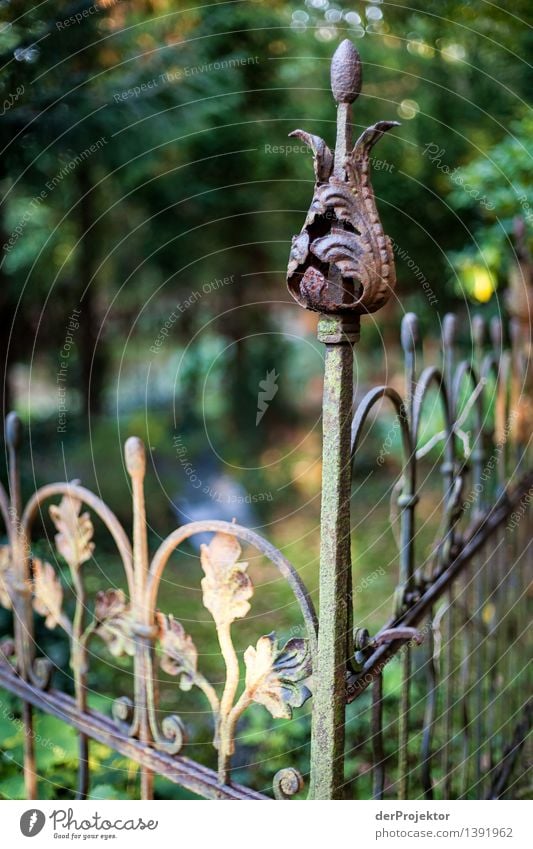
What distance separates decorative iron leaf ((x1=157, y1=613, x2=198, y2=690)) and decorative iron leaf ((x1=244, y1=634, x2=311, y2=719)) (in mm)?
88

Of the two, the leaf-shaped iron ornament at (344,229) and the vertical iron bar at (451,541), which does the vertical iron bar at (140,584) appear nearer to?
the leaf-shaped iron ornament at (344,229)

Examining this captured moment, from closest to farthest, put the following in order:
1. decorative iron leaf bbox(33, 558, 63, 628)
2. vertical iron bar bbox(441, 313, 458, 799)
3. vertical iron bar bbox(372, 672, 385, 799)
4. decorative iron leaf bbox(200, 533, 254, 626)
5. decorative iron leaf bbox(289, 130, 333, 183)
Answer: decorative iron leaf bbox(289, 130, 333, 183) < decorative iron leaf bbox(200, 533, 254, 626) < vertical iron bar bbox(372, 672, 385, 799) < decorative iron leaf bbox(33, 558, 63, 628) < vertical iron bar bbox(441, 313, 458, 799)

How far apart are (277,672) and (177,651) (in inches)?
5.8

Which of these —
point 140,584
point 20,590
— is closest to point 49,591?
point 20,590

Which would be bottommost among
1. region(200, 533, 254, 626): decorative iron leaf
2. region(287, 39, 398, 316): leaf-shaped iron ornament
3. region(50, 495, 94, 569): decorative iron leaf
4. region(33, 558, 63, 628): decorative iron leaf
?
region(200, 533, 254, 626): decorative iron leaf

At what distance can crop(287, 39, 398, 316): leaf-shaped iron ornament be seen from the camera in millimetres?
853

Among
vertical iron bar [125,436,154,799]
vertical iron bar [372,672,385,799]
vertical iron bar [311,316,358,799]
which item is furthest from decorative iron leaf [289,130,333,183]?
vertical iron bar [372,672,385,799]

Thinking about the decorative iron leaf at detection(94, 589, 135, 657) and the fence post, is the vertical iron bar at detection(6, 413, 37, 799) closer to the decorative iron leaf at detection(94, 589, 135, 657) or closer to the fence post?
the decorative iron leaf at detection(94, 589, 135, 657)

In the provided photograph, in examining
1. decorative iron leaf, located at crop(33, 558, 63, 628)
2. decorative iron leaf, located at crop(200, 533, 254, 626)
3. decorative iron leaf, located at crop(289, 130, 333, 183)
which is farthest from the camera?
decorative iron leaf, located at crop(33, 558, 63, 628)

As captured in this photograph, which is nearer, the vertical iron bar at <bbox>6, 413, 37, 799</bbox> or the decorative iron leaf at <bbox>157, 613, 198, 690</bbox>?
the decorative iron leaf at <bbox>157, 613, 198, 690</bbox>

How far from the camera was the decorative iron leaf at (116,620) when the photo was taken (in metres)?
1.08

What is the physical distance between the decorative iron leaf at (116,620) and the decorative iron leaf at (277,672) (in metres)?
0.21
